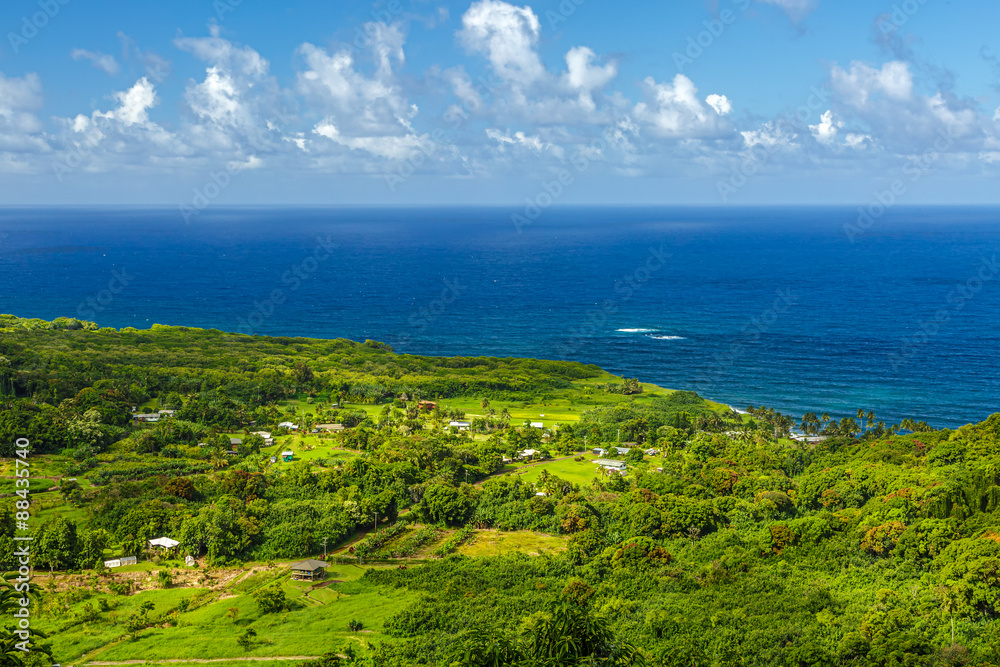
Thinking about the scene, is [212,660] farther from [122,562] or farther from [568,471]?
[568,471]

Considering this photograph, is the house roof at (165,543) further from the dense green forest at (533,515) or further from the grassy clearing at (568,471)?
the grassy clearing at (568,471)

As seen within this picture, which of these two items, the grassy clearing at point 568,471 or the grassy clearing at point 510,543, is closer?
the grassy clearing at point 510,543

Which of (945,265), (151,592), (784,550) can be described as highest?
(945,265)

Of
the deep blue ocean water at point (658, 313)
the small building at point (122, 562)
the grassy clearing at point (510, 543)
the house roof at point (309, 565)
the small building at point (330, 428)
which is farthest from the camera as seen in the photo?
the deep blue ocean water at point (658, 313)

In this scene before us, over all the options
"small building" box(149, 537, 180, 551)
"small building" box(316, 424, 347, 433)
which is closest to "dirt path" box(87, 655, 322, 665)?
"small building" box(149, 537, 180, 551)

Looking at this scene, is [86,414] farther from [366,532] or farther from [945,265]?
[945,265]

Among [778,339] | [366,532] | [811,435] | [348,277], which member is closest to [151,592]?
[366,532]

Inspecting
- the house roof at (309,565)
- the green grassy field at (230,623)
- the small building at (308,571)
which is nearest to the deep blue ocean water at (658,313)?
the house roof at (309,565)

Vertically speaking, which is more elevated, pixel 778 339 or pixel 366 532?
pixel 778 339
